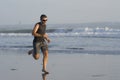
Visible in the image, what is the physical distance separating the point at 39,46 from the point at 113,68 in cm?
254

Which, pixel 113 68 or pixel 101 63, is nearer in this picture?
pixel 113 68

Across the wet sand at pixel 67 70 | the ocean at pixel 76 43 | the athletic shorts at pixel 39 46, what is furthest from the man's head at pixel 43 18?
the ocean at pixel 76 43

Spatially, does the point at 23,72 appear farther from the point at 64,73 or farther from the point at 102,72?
the point at 102,72

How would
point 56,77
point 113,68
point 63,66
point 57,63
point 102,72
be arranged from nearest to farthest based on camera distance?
point 56,77, point 102,72, point 113,68, point 63,66, point 57,63

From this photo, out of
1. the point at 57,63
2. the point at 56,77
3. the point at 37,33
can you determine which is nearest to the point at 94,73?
the point at 56,77

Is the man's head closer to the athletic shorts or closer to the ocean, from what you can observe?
the athletic shorts

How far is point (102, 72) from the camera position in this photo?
12555 mm

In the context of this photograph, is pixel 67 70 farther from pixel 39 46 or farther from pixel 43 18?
pixel 43 18

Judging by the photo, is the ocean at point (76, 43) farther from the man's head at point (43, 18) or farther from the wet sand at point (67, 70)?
the man's head at point (43, 18)

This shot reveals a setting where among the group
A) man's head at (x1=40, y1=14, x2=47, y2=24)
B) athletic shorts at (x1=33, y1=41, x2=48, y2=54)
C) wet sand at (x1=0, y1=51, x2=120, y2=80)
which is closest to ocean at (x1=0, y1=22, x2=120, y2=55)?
wet sand at (x1=0, y1=51, x2=120, y2=80)

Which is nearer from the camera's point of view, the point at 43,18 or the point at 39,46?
the point at 43,18

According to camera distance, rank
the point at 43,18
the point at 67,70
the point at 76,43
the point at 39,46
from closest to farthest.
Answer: the point at 43,18, the point at 39,46, the point at 67,70, the point at 76,43

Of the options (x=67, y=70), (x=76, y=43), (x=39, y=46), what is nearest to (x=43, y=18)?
(x=39, y=46)

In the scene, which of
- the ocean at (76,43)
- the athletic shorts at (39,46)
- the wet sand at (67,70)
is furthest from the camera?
the ocean at (76,43)
